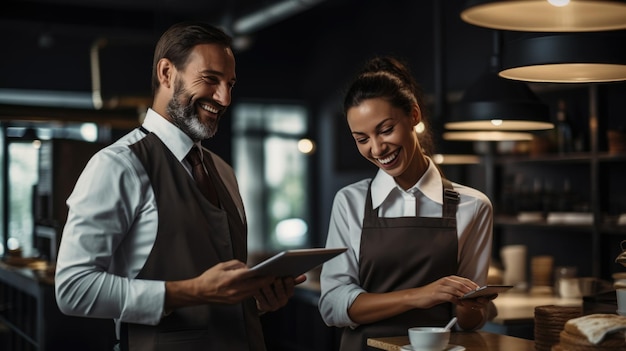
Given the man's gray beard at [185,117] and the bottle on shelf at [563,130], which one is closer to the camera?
the man's gray beard at [185,117]

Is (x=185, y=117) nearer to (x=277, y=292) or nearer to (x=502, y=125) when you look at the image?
(x=277, y=292)

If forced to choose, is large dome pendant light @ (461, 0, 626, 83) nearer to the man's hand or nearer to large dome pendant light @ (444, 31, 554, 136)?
the man's hand

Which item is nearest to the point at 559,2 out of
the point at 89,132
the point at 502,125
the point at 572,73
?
the point at 572,73

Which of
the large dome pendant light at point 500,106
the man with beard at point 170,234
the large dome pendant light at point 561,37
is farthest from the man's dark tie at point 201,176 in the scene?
the large dome pendant light at point 500,106

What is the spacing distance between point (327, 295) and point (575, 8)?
1.26 m

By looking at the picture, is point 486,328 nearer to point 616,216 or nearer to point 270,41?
point 616,216

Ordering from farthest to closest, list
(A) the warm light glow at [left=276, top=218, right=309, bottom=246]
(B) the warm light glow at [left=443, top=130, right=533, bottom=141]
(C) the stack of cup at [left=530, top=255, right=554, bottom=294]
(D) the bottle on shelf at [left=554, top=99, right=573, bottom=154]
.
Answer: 1. (A) the warm light glow at [left=276, top=218, right=309, bottom=246]
2. (D) the bottle on shelf at [left=554, top=99, right=573, bottom=154]
3. (C) the stack of cup at [left=530, top=255, right=554, bottom=294]
4. (B) the warm light glow at [left=443, top=130, right=533, bottom=141]

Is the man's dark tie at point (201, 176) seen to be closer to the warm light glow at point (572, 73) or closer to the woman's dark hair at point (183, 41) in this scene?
the woman's dark hair at point (183, 41)

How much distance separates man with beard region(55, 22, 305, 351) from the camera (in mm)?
2266

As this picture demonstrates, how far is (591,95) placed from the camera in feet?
20.1

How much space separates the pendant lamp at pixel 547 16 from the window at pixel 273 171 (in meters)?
8.98

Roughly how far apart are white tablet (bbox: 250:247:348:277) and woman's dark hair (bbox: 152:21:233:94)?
68 cm

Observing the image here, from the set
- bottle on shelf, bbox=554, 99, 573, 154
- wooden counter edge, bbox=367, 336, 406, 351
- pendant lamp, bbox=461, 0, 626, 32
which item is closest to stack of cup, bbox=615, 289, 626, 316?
wooden counter edge, bbox=367, 336, 406, 351

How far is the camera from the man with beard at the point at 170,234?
2266 millimetres
